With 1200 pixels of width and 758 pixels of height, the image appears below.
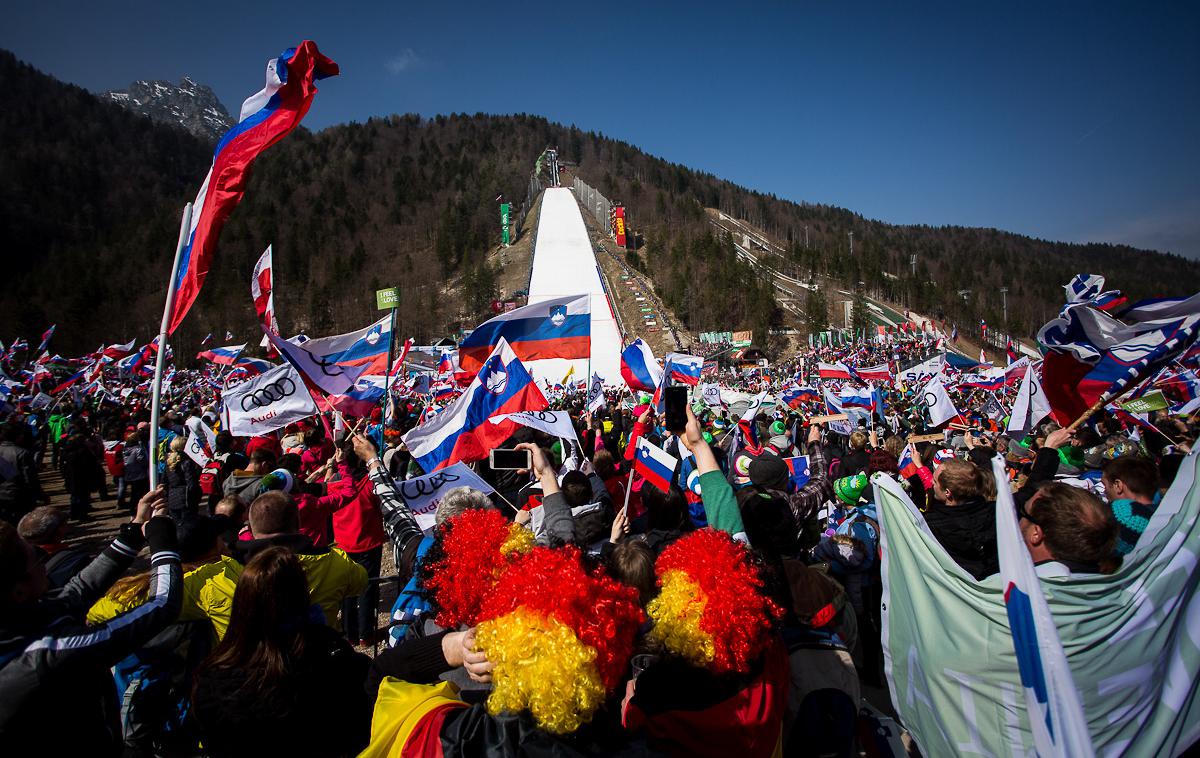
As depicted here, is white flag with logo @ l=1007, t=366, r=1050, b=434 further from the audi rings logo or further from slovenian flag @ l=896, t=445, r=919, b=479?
the audi rings logo

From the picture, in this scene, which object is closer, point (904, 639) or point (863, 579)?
point (904, 639)

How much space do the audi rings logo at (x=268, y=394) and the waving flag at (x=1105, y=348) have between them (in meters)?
6.43

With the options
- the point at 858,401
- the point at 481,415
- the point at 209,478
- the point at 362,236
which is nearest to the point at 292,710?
the point at 481,415

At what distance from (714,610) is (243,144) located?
474 cm

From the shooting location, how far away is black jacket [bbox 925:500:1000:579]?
125 inches

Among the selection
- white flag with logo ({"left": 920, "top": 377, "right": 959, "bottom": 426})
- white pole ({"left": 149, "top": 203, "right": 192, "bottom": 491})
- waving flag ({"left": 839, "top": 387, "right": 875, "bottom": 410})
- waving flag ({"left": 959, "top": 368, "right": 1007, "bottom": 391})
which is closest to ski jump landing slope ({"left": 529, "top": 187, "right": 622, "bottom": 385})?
waving flag ({"left": 959, "top": 368, "right": 1007, "bottom": 391})

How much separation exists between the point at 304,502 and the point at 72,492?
28.2ft

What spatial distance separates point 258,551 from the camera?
2.89 m

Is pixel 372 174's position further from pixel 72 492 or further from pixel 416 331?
pixel 72 492

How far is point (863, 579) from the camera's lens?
148 inches

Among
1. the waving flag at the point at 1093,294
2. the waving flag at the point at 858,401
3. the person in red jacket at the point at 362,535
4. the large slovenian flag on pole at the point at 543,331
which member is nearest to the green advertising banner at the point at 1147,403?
the waving flag at the point at 1093,294

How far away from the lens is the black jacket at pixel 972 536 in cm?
318

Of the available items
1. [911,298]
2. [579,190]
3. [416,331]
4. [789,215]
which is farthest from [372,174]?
[911,298]

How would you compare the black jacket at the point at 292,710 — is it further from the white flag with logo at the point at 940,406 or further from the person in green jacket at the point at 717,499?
the white flag with logo at the point at 940,406
